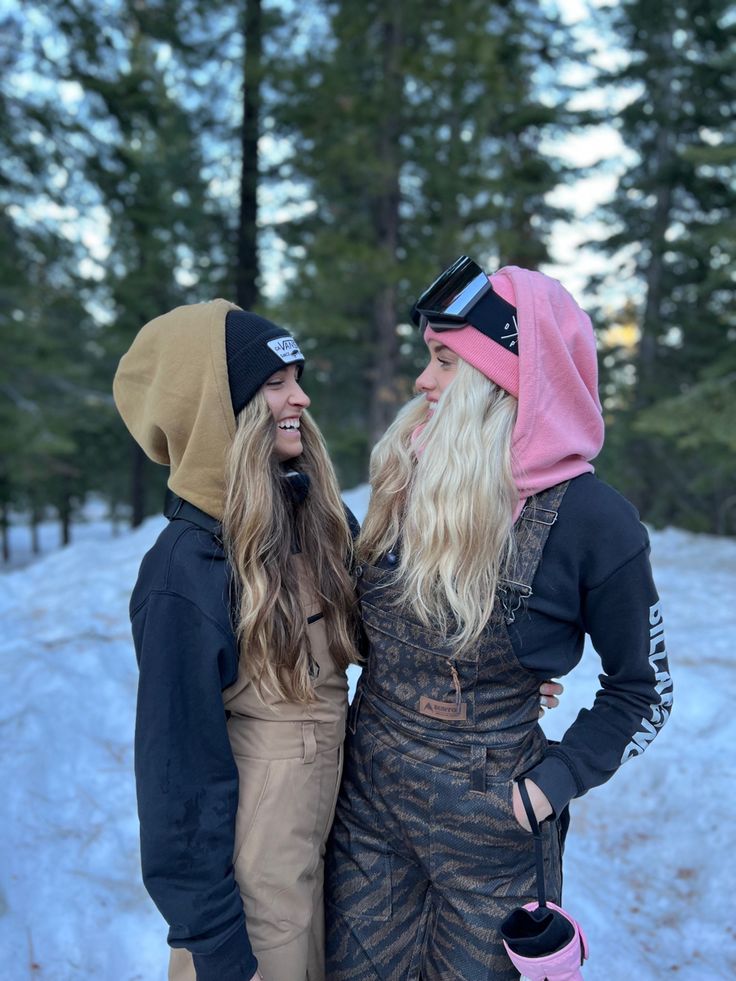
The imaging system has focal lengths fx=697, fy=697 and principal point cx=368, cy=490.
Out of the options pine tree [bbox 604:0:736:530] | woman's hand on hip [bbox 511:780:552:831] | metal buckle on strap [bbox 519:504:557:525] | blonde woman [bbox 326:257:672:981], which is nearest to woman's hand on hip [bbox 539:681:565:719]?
blonde woman [bbox 326:257:672:981]

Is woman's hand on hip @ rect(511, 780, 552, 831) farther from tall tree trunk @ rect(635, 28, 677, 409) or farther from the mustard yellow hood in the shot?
tall tree trunk @ rect(635, 28, 677, 409)

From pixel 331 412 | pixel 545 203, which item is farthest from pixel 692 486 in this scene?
pixel 331 412

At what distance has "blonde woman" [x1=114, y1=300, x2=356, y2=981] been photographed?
1.48 metres

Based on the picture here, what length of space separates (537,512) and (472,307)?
52 cm

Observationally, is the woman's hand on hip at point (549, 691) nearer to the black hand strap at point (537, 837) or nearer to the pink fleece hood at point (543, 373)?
the black hand strap at point (537, 837)

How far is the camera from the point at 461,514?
1613 millimetres

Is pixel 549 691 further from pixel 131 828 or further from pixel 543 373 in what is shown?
pixel 131 828

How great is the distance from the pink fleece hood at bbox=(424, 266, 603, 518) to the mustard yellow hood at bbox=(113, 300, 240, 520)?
57 cm

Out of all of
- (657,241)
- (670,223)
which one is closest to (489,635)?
(657,241)

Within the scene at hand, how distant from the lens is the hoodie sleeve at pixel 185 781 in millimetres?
1464

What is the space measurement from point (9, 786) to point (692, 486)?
1304 cm

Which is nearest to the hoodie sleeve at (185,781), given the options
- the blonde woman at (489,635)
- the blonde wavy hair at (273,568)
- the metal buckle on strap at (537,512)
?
the blonde wavy hair at (273,568)

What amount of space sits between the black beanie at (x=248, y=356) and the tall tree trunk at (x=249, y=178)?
10250 mm

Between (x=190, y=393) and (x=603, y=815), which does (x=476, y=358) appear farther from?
(x=603, y=815)
